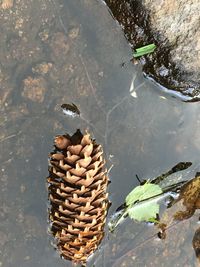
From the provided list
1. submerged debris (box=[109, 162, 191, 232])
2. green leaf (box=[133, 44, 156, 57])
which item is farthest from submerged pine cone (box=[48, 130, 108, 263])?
green leaf (box=[133, 44, 156, 57])

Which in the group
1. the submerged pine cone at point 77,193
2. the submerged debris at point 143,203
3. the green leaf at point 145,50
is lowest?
the submerged debris at point 143,203

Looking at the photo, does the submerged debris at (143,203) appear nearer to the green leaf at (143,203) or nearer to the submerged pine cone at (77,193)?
the green leaf at (143,203)

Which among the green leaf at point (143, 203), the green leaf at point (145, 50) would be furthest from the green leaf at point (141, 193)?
the green leaf at point (145, 50)

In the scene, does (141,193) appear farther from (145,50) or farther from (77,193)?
(145,50)

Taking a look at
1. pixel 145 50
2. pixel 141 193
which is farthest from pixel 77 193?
pixel 145 50

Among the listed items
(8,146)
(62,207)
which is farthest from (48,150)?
(62,207)

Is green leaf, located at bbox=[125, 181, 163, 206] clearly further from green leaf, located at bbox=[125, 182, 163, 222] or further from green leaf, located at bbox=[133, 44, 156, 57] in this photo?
green leaf, located at bbox=[133, 44, 156, 57]
